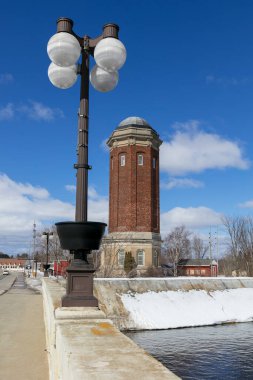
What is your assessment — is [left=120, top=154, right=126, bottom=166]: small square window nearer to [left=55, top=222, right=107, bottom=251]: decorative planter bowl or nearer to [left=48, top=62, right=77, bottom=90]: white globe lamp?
[left=48, top=62, right=77, bottom=90]: white globe lamp

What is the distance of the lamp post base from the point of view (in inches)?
243

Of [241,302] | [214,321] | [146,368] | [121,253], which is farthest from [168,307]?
[146,368]

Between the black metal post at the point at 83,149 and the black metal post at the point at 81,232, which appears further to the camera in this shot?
the black metal post at the point at 83,149

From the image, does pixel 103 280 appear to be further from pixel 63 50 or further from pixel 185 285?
pixel 63 50

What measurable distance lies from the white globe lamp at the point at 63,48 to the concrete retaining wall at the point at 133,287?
20419mm

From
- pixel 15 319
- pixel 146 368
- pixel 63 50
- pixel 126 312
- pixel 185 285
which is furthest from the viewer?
pixel 185 285

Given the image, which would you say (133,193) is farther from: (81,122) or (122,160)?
(81,122)

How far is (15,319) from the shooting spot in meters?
15.2

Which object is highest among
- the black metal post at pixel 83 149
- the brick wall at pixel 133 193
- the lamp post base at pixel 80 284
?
the brick wall at pixel 133 193

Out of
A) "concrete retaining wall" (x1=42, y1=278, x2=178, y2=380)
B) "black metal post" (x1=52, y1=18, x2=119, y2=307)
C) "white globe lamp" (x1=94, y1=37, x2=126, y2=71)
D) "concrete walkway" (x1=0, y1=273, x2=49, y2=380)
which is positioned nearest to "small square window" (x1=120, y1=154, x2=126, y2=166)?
"concrete walkway" (x1=0, y1=273, x2=49, y2=380)

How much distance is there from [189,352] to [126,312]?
7.93 meters

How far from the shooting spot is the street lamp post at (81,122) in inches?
240

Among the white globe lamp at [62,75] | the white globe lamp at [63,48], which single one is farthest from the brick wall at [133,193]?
the white globe lamp at [63,48]

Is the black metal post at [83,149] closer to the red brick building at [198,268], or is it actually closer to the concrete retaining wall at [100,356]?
the concrete retaining wall at [100,356]
